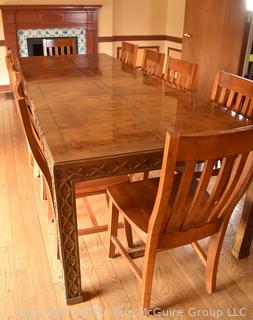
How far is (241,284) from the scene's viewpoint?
1.65m

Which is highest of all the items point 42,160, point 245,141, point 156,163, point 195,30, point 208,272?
point 195,30

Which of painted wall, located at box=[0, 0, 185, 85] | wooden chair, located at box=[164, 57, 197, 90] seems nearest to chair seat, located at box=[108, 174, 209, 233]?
wooden chair, located at box=[164, 57, 197, 90]

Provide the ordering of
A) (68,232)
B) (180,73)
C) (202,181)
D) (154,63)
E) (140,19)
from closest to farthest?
(202,181) → (68,232) → (180,73) → (154,63) → (140,19)

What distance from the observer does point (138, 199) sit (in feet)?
5.00

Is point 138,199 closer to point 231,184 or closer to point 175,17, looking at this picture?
point 231,184

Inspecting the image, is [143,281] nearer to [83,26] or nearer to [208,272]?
[208,272]

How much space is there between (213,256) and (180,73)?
1368 millimetres

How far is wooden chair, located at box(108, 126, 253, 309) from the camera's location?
1.03m

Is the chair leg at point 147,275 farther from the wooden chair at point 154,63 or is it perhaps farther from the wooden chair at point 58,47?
the wooden chair at point 58,47

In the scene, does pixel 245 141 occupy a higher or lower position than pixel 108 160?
higher

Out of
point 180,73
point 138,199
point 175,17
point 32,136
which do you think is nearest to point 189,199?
point 138,199

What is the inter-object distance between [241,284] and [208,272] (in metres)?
0.23

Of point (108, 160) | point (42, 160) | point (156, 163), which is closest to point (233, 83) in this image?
point (156, 163)

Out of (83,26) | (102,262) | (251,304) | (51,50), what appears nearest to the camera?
(251,304)
